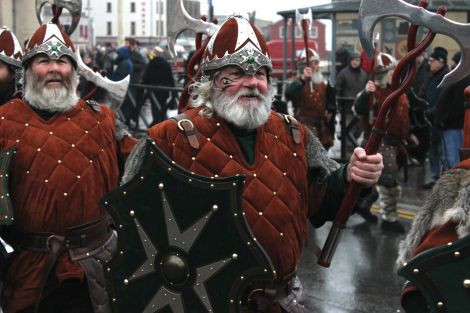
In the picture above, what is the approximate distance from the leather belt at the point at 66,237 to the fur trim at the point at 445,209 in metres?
1.83

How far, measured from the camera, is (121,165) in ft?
13.9

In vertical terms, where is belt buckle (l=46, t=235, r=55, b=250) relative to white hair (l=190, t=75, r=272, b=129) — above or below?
below

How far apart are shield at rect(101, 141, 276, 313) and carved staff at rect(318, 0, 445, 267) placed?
1.53 feet

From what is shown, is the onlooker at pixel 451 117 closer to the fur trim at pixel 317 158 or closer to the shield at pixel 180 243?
the fur trim at pixel 317 158

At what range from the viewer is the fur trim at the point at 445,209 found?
7.46ft

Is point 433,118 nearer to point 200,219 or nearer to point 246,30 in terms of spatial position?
point 246,30

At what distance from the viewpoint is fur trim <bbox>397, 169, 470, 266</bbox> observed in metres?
2.27

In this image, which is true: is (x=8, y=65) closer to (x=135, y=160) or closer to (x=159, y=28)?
(x=135, y=160)

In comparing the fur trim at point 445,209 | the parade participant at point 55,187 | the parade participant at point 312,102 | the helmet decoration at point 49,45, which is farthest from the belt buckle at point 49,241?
the parade participant at point 312,102

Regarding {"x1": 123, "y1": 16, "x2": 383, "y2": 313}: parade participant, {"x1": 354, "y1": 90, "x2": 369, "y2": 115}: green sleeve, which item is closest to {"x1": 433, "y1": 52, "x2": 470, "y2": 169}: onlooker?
{"x1": 354, "y1": 90, "x2": 369, "y2": 115}: green sleeve

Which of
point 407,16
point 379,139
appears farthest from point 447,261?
point 407,16

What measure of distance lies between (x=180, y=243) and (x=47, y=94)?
61.8 inches

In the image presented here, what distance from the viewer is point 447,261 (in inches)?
85.4

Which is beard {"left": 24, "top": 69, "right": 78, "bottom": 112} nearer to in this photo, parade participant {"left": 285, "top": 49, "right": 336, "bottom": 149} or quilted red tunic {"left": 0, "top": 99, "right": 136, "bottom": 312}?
quilted red tunic {"left": 0, "top": 99, "right": 136, "bottom": 312}
